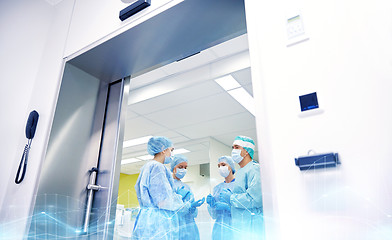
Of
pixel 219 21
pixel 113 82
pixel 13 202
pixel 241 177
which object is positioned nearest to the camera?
pixel 219 21

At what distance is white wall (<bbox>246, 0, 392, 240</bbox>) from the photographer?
0.73m

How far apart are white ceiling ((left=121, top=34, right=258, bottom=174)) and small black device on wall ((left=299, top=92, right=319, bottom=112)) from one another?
181cm

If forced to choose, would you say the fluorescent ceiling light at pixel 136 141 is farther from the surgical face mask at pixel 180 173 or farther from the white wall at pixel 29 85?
the white wall at pixel 29 85

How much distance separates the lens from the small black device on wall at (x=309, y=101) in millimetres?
877

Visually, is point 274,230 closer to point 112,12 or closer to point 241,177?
point 241,177

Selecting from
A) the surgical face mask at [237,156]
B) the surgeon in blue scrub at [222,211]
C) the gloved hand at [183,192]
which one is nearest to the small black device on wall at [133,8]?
the surgical face mask at [237,156]

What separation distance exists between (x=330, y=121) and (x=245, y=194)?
89 centimetres

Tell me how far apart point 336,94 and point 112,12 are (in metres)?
1.34

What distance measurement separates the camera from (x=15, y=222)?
1480mm

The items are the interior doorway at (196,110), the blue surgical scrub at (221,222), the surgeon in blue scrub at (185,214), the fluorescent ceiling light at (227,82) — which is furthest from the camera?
the fluorescent ceiling light at (227,82)

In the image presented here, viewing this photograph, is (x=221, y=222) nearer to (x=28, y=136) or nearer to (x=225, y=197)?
(x=225, y=197)

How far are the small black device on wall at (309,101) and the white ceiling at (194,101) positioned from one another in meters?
1.81

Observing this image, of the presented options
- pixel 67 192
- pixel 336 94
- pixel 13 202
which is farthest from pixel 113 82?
pixel 336 94

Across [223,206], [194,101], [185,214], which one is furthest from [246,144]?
[194,101]
